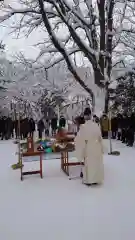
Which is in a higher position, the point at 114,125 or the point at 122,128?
the point at 114,125

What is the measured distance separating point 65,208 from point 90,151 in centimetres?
216

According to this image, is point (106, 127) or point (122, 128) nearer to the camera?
point (122, 128)

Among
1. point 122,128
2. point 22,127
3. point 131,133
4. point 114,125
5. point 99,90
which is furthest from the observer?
point 22,127

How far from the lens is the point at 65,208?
703 cm

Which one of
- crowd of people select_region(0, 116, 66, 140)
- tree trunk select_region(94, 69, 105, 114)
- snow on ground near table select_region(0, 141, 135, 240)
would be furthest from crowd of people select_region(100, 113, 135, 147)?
snow on ground near table select_region(0, 141, 135, 240)

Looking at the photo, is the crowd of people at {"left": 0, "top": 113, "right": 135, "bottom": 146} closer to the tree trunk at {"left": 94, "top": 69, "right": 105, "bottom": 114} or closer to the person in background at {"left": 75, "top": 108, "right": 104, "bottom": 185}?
the tree trunk at {"left": 94, "top": 69, "right": 105, "bottom": 114}

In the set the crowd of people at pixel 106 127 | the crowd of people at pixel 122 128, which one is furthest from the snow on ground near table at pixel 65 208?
the crowd of people at pixel 122 128

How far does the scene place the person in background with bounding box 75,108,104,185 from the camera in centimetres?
883

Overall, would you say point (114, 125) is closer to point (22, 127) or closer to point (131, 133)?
point (131, 133)

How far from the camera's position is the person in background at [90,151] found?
348 inches

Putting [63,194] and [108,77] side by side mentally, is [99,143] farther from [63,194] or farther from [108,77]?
[108,77]

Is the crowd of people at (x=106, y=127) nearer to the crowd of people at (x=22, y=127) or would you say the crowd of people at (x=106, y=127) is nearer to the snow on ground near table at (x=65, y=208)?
the crowd of people at (x=22, y=127)

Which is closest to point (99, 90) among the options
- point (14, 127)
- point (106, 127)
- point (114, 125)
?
point (114, 125)

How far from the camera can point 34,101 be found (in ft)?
141
